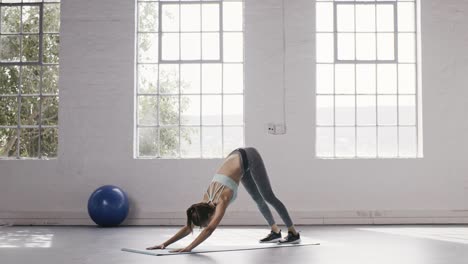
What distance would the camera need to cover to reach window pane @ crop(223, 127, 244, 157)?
970 centimetres

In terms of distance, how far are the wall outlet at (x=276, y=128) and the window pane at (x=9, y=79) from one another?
376 centimetres

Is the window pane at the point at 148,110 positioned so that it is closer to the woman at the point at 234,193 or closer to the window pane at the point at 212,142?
the window pane at the point at 212,142

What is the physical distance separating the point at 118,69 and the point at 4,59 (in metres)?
1.80

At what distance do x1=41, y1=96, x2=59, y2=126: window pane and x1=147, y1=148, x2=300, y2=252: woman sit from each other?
421 centimetres

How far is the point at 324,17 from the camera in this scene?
32.3 feet

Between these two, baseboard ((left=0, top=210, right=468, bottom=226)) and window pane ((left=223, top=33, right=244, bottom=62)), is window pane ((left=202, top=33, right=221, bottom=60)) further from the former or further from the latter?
baseboard ((left=0, top=210, right=468, bottom=226))

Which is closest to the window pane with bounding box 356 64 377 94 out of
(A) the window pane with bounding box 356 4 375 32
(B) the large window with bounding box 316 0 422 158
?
(B) the large window with bounding box 316 0 422 158

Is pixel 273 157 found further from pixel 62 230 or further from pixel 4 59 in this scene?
pixel 4 59

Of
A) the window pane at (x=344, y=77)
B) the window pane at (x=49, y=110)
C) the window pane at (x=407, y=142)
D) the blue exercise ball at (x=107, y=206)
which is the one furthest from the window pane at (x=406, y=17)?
the window pane at (x=49, y=110)

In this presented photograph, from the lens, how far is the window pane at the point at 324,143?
380 inches

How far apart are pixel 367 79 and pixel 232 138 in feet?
7.05

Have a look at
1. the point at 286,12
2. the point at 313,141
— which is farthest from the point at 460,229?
the point at 286,12

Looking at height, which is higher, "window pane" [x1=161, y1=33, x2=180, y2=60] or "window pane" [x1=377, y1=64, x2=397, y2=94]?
"window pane" [x1=161, y1=33, x2=180, y2=60]

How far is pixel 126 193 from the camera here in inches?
369
